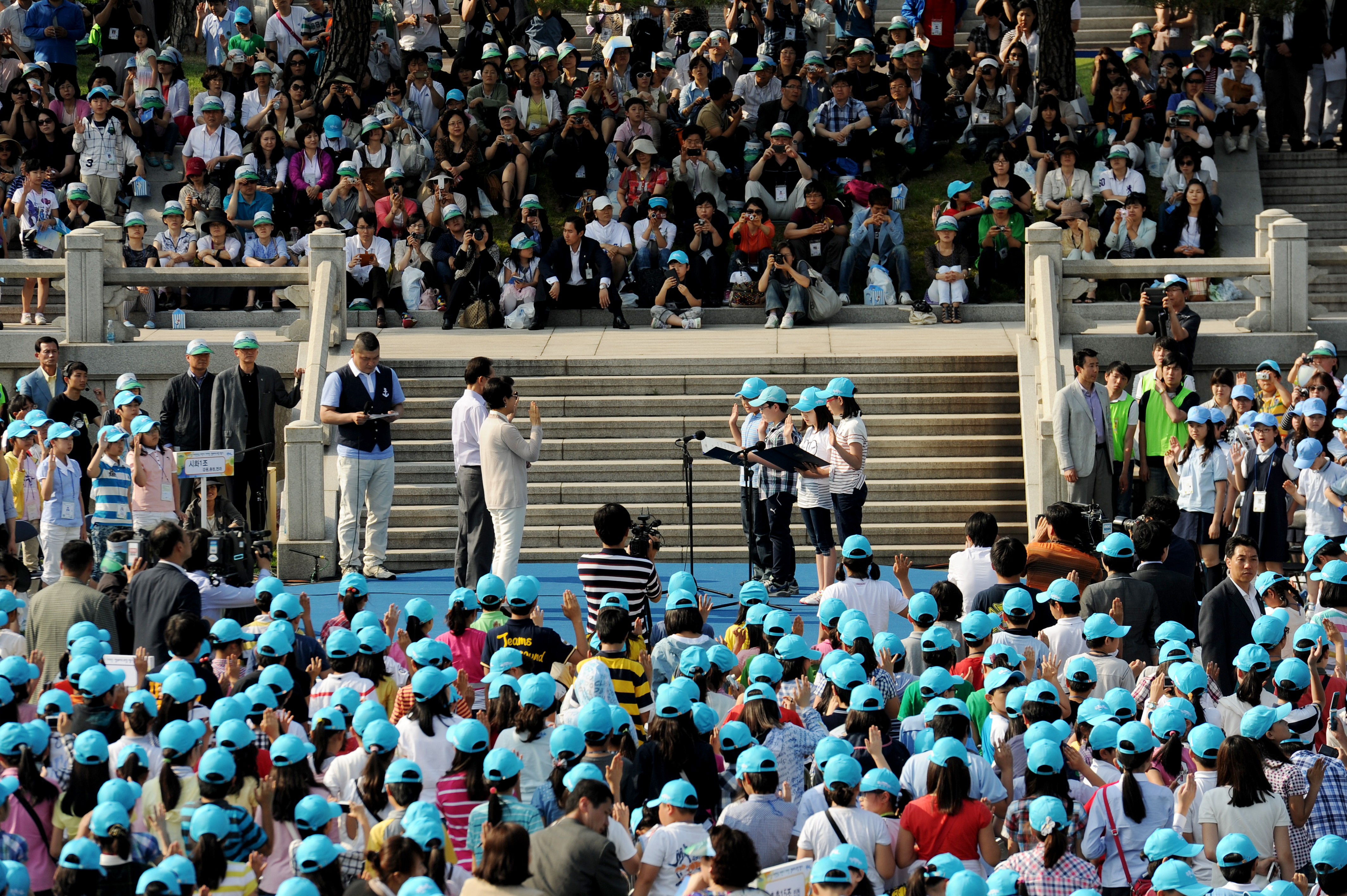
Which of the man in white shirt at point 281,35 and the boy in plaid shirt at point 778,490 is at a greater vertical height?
the man in white shirt at point 281,35

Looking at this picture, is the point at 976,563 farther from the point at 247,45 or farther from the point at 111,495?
the point at 247,45

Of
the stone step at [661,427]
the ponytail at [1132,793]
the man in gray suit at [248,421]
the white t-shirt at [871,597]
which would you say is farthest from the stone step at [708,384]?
the ponytail at [1132,793]

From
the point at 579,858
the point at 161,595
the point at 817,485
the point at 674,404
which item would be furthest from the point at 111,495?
the point at 579,858

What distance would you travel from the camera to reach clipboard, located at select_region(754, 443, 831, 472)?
13648 millimetres

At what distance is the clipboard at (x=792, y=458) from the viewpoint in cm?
1365

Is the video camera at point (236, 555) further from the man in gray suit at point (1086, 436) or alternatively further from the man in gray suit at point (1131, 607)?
the man in gray suit at point (1086, 436)

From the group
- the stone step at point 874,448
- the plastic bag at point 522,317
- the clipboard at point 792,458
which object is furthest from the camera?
the plastic bag at point 522,317

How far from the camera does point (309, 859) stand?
6430 millimetres

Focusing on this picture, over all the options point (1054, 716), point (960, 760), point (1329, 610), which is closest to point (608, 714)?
point (960, 760)

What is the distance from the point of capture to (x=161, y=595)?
33.2 feet

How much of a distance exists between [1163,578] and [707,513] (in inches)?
285

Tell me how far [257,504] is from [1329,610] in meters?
9.97

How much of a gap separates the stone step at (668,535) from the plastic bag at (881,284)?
5.25m

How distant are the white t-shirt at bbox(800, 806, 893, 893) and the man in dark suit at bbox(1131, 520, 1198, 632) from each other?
3831 mm
